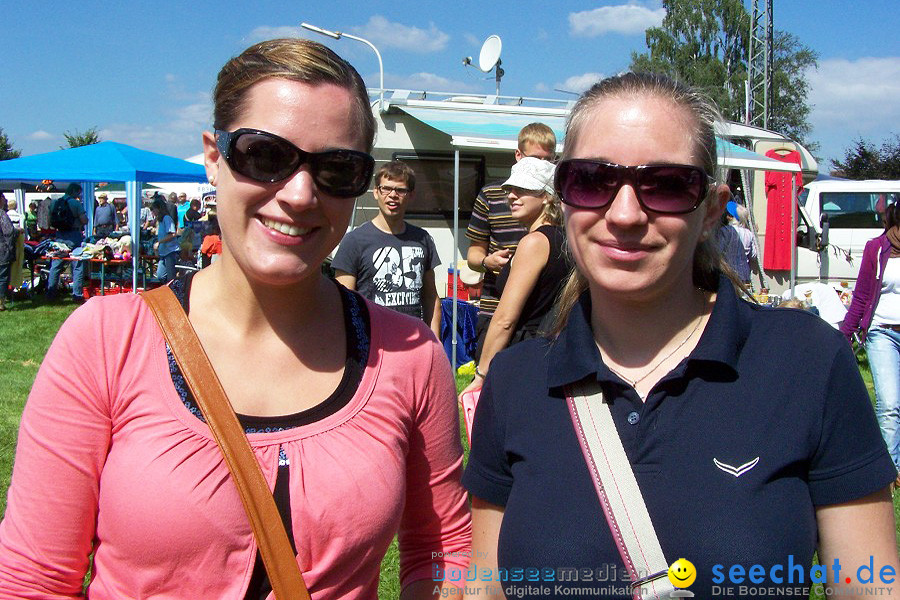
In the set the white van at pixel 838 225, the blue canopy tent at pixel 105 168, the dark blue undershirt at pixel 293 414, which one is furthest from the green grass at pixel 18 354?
the white van at pixel 838 225

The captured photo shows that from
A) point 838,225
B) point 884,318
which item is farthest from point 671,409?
point 838,225

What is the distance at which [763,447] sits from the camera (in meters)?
1.44

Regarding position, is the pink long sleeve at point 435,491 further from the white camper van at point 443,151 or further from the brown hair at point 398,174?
the white camper van at point 443,151

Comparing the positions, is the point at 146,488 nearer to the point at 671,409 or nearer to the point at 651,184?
the point at 671,409

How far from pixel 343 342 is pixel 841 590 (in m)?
1.16

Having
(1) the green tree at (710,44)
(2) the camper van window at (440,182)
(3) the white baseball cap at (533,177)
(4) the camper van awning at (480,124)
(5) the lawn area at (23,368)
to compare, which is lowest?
(5) the lawn area at (23,368)

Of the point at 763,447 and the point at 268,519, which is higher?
the point at 763,447

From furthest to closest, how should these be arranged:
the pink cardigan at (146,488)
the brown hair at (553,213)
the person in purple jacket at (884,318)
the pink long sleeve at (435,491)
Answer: the person in purple jacket at (884,318), the brown hair at (553,213), the pink long sleeve at (435,491), the pink cardigan at (146,488)

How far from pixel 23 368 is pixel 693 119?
8750mm

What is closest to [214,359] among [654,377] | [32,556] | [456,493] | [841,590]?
[32,556]

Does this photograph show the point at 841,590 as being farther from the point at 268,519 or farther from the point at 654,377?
the point at 268,519

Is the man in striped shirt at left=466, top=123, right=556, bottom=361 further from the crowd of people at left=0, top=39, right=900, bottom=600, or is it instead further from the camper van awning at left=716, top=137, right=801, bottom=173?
the camper van awning at left=716, top=137, right=801, bottom=173

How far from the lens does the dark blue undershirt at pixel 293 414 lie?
57.4 inches

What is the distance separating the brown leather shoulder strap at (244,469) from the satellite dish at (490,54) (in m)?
13.2
